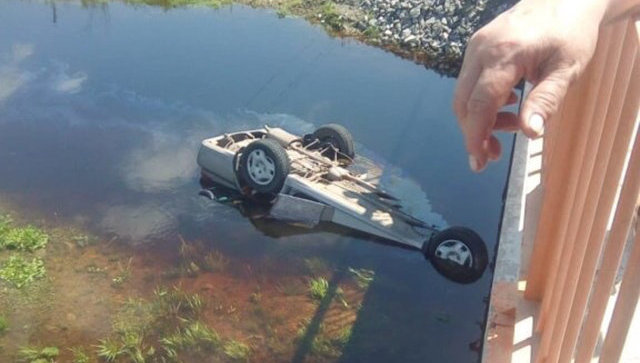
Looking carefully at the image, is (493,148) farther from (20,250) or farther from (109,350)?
(20,250)

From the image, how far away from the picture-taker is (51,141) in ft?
33.7

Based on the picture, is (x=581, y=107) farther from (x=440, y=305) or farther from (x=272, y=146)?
(x=272, y=146)

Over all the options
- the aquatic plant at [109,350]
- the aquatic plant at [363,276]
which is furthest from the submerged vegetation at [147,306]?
the aquatic plant at [363,276]

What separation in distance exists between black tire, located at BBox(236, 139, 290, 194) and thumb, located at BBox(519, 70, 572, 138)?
6.96 metres

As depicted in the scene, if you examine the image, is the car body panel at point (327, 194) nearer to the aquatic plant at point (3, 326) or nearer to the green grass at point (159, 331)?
the green grass at point (159, 331)

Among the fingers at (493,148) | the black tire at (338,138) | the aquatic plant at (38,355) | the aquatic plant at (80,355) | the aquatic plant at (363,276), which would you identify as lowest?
the aquatic plant at (38,355)

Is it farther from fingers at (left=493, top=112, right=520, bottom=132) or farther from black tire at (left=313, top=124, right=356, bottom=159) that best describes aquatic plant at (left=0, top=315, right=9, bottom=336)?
fingers at (left=493, top=112, right=520, bottom=132)

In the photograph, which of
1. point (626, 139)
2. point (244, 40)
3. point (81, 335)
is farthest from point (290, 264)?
point (244, 40)

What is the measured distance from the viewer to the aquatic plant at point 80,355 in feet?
21.0

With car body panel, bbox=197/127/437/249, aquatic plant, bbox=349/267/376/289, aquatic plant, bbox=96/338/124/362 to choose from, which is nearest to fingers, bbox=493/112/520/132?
aquatic plant, bbox=96/338/124/362

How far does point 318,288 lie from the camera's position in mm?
7328

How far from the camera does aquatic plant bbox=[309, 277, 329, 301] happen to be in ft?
23.8

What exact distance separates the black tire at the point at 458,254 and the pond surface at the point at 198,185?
138mm

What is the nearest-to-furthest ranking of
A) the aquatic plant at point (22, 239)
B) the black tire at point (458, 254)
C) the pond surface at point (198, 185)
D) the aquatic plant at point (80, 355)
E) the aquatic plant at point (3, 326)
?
1. the aquatic plant at point (80, 355)
2. the aquatic plant at point (3, 326)
3. the pond surface at point (198, 185)
4. the black tire at point (458, 254)
5. the aquatic plant at point (22, 239)
